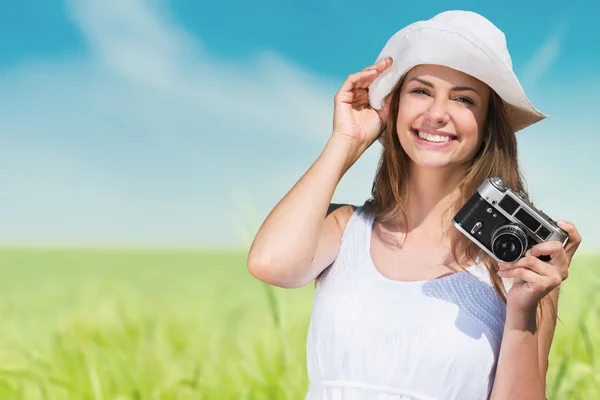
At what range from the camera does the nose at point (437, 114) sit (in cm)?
172

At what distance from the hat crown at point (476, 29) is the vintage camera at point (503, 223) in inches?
13.2

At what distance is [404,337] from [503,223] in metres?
0.35

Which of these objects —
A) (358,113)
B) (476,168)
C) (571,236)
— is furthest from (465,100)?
(571,236)

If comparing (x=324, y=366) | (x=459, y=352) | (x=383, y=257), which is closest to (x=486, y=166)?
(x=383, y=257)

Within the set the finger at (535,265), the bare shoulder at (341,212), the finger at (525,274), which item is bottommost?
the finger at (525,274)

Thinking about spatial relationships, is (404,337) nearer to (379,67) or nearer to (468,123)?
(468,123)

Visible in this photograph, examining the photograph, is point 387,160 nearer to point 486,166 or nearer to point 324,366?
point 486,166

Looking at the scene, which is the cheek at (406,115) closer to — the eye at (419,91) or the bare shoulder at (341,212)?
the eye at (419,91)

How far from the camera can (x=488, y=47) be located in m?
1.77

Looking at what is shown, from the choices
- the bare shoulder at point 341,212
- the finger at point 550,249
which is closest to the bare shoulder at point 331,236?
the bare shoulder at point 341,212

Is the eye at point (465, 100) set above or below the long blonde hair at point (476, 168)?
above

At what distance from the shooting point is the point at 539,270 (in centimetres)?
157

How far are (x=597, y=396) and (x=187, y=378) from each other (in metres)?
1.56

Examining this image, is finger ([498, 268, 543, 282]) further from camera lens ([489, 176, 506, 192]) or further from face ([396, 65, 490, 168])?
face ([396, 65, 490, 168])
